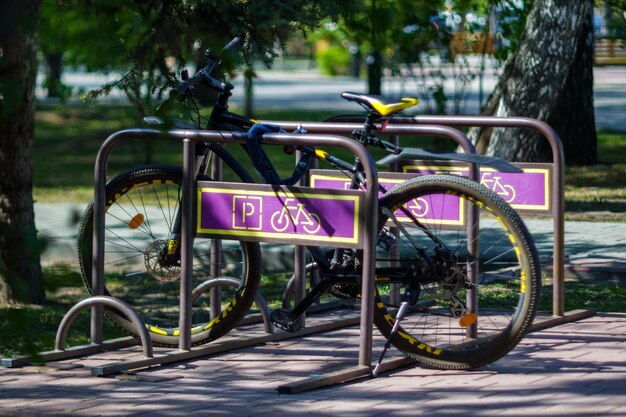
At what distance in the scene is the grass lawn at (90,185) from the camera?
2242 millimetres

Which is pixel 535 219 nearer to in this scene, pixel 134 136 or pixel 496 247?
pixel 496 247

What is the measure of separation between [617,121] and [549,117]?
9.03m

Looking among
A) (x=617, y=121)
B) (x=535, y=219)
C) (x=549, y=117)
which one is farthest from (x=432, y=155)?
(x=617, y=121)

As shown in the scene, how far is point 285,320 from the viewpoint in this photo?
5.52 metres

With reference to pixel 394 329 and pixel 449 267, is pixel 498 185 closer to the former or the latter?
pixel 449 267

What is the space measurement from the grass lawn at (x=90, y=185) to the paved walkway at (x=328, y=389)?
32 centimetres

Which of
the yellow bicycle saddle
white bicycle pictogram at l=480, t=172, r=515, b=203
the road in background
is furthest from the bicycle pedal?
the road in background

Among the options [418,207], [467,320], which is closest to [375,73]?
[418,207]

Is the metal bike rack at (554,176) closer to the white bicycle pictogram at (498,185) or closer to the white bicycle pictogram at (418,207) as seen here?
the white bicycle pictogram at (498,185)

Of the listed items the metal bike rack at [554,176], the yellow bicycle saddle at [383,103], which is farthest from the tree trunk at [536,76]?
the yellow bicycle saddle at [383,103]

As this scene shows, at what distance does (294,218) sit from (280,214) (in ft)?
0.26

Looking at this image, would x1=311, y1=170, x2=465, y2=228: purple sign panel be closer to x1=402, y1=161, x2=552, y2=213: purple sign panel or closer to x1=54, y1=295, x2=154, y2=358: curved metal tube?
x1=402, y1=161, x2=552, y2=213: purple sign panel

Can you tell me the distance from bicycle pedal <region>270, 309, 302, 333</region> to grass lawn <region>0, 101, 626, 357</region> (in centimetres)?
93

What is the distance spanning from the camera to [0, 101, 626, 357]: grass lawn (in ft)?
7.36
